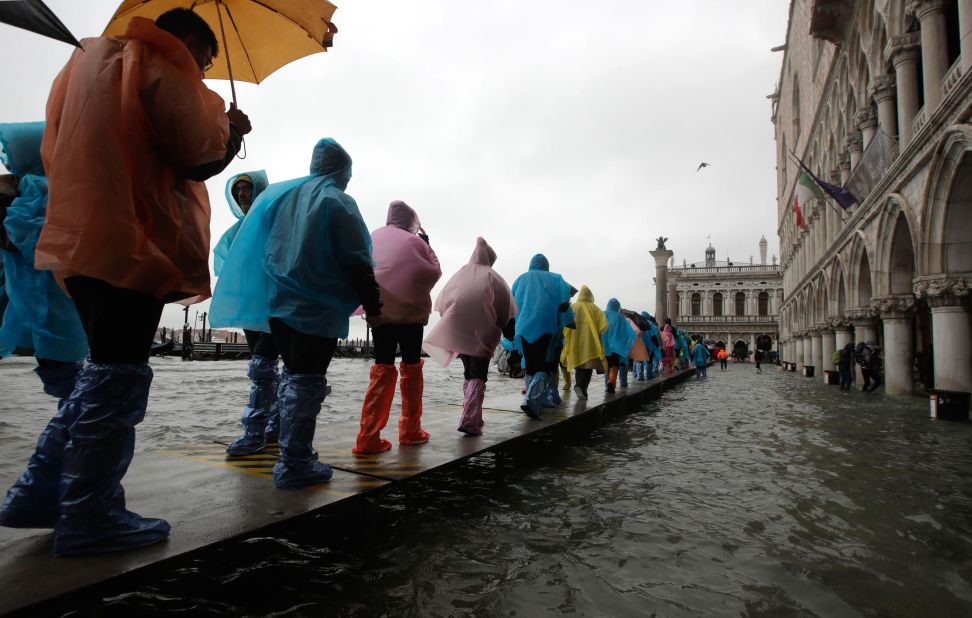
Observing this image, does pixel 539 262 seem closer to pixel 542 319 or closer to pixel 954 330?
pixel 542 319

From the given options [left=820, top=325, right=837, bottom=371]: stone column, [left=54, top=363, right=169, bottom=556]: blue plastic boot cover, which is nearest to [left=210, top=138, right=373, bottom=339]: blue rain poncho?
[left=54, top=363, right=169, bottom=556]: blue plastic boot cover

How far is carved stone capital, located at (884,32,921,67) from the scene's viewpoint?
38.3 ft

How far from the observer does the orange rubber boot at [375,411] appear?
154 inches

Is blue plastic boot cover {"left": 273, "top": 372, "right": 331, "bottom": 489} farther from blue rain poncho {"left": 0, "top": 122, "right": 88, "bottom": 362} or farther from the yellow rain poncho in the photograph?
the yellow rain poncho

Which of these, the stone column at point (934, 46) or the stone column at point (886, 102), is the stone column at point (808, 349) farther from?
the stone column at point (934, 46)

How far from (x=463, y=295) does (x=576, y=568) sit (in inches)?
118

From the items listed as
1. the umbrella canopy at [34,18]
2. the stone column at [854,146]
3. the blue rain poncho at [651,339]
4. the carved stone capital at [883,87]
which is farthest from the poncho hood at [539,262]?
the stone column at [854,146]

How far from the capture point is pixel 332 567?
266cm

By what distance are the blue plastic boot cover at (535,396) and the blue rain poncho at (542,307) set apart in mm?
472

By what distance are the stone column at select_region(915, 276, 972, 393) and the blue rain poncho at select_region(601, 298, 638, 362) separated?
18.9 ft

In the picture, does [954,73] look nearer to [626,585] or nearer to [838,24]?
[838,24]

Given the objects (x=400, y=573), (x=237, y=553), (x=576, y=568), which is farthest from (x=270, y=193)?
(x=576, y=568)

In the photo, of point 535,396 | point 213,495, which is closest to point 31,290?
point 213,495

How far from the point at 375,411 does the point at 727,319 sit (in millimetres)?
66163
